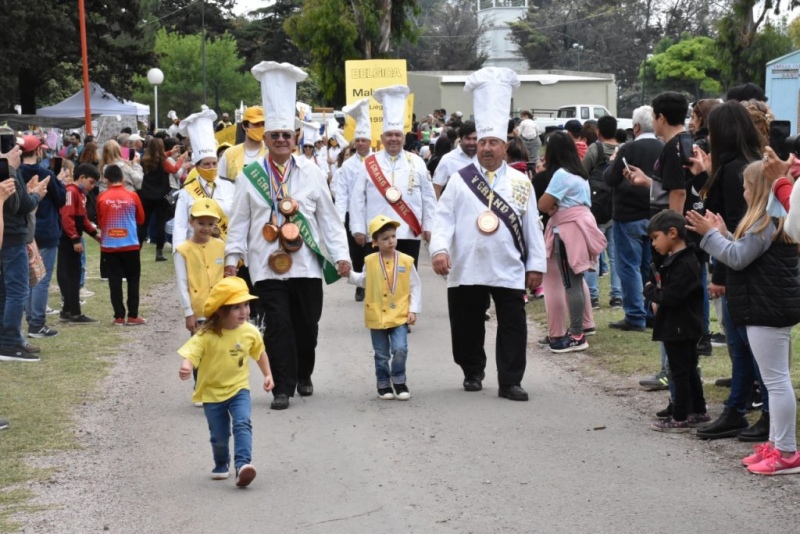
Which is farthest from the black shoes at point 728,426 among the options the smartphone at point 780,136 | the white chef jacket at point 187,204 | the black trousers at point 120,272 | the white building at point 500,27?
the white building at point 500,27

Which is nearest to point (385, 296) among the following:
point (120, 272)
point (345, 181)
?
point (345, 181)

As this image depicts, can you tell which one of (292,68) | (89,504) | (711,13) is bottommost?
(89,504)

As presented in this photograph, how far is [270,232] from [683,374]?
318 centimetres

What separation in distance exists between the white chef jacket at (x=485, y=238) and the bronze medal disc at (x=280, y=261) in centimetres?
109

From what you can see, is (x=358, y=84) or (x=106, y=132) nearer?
(x=358, y=84)

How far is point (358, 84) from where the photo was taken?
23375mm

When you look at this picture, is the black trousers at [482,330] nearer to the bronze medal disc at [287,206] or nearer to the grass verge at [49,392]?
the bronze medal disc at [287,206]

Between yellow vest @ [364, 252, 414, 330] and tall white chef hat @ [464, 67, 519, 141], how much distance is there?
120cm

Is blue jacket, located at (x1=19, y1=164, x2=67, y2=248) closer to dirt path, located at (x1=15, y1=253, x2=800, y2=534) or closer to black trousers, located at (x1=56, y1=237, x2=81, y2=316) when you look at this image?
black trousers, located at (x1=56, y1=237, x2=81, y2=316)

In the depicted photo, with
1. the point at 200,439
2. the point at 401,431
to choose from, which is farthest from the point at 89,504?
the point at 401,431

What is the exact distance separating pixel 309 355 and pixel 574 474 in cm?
312

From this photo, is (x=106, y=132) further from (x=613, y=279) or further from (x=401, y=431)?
(x=401, y=431)

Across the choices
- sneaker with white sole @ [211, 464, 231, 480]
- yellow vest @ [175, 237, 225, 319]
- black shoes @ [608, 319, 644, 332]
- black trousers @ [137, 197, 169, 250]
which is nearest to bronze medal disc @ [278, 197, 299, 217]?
yellow vest @ [175, 237, 225, 319]

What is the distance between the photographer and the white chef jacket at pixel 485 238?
31.7ft
